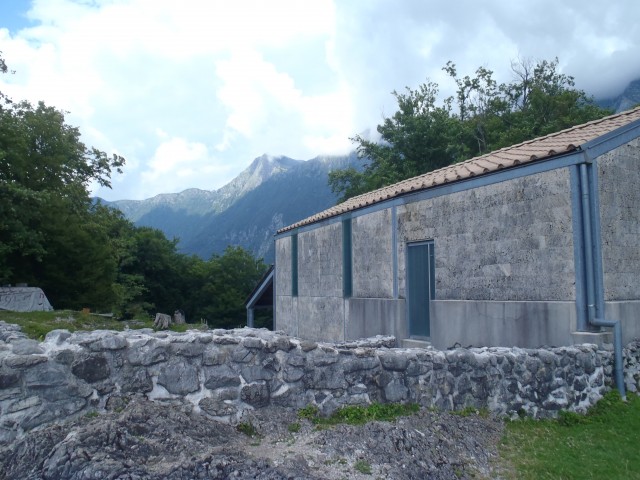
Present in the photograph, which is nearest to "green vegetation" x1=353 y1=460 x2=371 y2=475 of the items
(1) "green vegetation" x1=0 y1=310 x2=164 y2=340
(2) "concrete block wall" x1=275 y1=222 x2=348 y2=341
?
(2) "concrete block wall" x1=275 y1=222 x2=348 y2=341

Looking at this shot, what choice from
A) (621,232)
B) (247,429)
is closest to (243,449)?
(247,429)

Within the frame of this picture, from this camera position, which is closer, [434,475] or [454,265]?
[434,475]

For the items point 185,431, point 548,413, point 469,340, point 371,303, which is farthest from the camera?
point 371,303

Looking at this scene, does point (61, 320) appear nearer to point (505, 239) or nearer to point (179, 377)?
point (179, 377)

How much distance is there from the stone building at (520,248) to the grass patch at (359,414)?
3.89m

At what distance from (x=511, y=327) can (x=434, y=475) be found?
5137 mm

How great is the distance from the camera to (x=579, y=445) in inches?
261

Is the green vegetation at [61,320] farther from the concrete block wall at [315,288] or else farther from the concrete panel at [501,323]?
the concrete panel at [501,323]

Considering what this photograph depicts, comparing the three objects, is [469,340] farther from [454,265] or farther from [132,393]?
[132,393]

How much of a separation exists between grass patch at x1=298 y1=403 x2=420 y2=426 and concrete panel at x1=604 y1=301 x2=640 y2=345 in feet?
14.2

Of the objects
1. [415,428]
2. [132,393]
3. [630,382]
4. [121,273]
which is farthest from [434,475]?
[121,273]

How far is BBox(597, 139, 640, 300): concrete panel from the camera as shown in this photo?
8945mm

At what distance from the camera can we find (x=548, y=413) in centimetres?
752

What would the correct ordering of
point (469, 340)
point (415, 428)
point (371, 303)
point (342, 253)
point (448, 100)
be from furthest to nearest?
point (448, 100), point (342, 253), point (371, 303), point (469, 340), point (415, 428)
